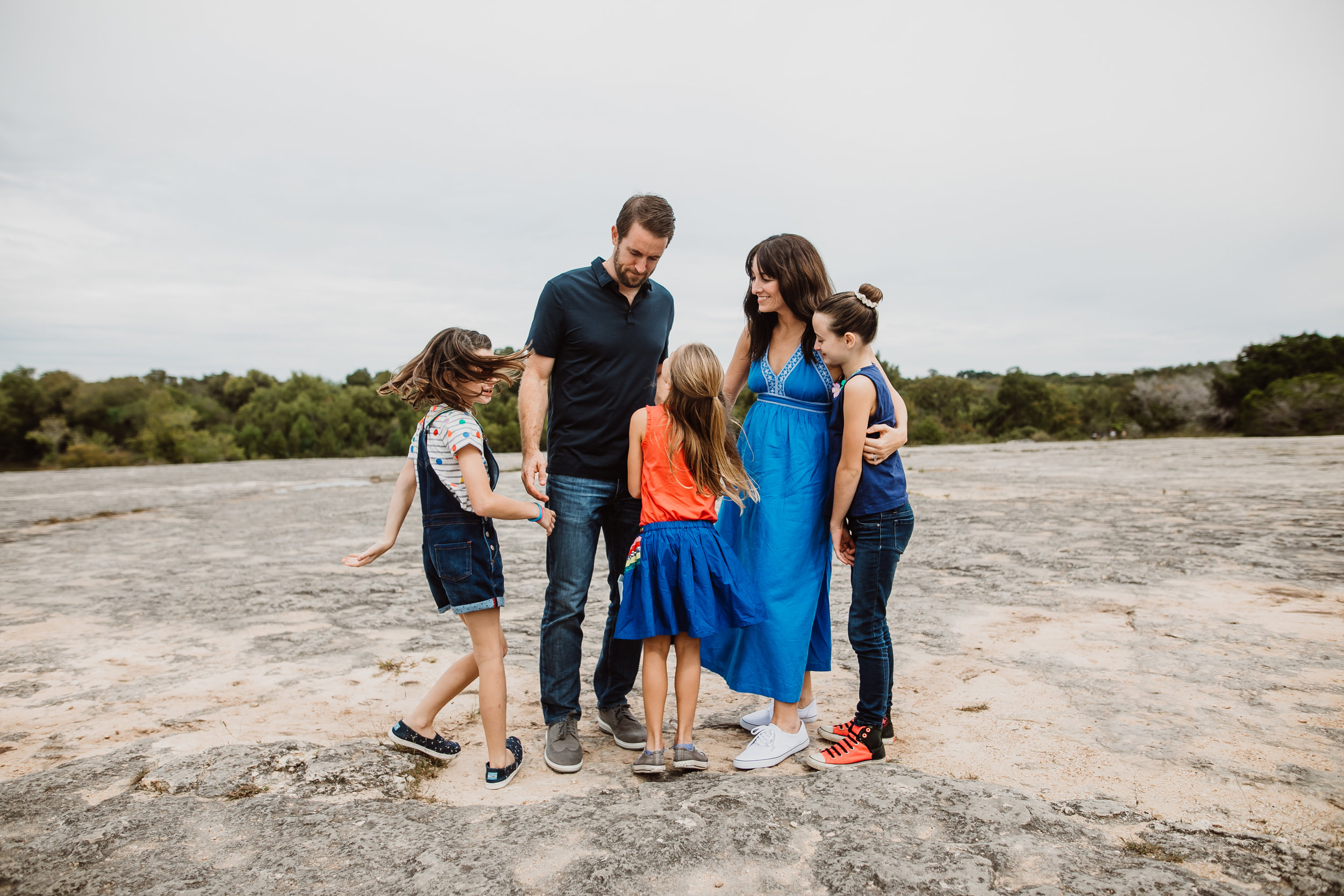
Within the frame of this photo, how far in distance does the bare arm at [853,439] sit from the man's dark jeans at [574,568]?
0.86 metres

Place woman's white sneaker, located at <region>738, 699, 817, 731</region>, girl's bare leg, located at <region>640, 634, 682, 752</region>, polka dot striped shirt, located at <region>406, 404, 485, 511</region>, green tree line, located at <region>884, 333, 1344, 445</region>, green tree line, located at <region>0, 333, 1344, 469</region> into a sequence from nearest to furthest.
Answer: polka dot striped shirt, located at <region>406, 404, 485, 511</region> → girl's bare leg, located at <region>640, 634, 682, 752</region> → woman's white sneaker, located at <region>738, 699, 817, 731</region> → green tree line, located at <region>884, 333, 1344, 445</region> → green tree line, located at <region>0, 333, 1344, 469</region>

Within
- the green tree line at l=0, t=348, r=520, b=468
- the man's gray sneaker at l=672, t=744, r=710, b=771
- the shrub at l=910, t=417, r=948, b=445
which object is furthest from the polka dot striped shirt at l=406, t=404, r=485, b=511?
the green tree line at l=0, t=348, r=520, b=468

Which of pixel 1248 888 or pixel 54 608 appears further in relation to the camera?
pixel 54 608

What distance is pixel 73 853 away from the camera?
210cm

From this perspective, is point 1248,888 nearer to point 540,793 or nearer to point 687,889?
point 687,889

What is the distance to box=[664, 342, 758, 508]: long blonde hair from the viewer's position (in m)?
2.75

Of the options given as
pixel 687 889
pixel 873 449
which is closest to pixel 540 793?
pixel 687 889

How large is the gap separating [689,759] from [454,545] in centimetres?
120

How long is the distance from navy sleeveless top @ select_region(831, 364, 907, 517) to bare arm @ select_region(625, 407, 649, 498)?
794mm

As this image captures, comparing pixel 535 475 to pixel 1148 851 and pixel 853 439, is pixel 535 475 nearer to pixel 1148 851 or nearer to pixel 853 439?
pixel 853 439

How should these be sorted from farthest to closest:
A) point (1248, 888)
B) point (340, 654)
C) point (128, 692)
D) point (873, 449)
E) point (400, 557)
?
point (400, 557) < point (340, 654) < point (128, 692) < point (873, 449) < point (1248, 888)

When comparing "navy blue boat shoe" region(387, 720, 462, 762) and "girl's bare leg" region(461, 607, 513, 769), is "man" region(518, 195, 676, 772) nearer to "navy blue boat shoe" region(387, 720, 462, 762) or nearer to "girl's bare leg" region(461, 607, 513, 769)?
"girl's bare leg" region(461, 607, 513, 769)

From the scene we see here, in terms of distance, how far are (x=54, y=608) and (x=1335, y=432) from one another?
95.7 ft

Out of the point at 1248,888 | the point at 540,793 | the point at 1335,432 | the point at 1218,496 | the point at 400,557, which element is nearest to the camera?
the point at 1248,888
